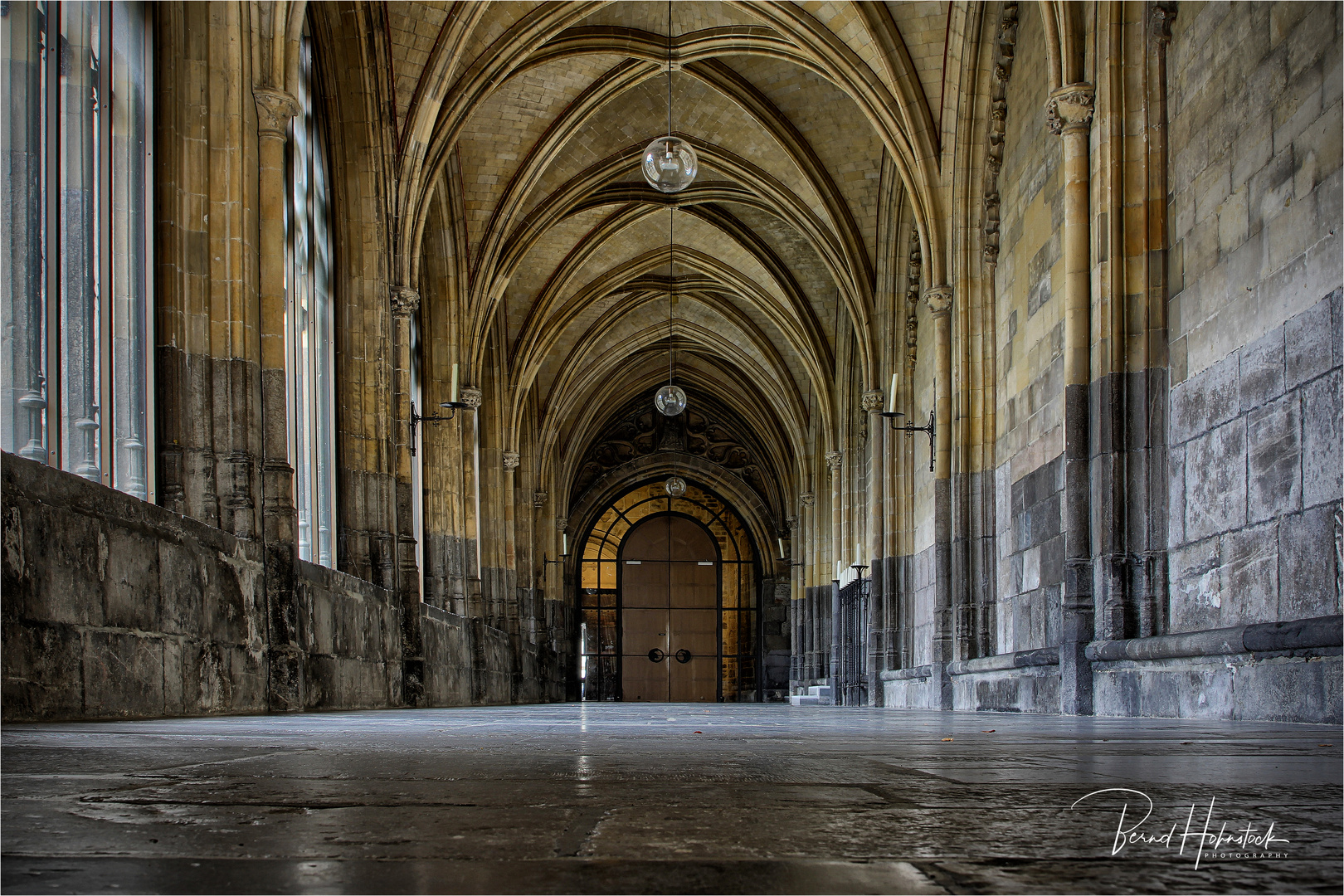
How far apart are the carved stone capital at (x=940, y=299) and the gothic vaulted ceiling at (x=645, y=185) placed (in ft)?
3.14

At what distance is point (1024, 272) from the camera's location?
12.6 m

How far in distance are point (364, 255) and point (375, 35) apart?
2.47m

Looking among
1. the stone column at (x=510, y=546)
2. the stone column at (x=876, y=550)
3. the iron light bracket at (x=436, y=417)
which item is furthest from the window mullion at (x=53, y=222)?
the stone column at (x=510, y=546)

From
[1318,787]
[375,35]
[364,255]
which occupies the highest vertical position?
[375,35]

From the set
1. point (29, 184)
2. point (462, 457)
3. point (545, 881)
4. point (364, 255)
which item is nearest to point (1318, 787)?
point (545, 881)

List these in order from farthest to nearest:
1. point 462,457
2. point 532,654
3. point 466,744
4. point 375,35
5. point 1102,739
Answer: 1. point 532,654
2. point 462,457
3. point 375,35
4. point 1102,739
5. point 466,744

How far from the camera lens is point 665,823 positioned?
1.42 m

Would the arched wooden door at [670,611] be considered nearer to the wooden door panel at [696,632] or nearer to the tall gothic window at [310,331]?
the wooden door panel at [696,632]

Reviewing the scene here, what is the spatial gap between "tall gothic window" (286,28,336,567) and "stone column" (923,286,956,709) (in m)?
6.92

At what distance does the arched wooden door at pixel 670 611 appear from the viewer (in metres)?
36.4

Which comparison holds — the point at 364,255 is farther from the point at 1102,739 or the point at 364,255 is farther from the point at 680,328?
the point at 680,328

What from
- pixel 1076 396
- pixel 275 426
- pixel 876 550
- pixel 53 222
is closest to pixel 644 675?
pixel 876 550

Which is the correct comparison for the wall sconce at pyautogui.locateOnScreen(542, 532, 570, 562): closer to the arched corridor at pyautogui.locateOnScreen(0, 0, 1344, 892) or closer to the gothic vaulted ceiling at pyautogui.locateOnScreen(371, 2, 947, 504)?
the gothic vaulted ceiling at pyautogui.locateOnScreen(371, 2, 947, 504)

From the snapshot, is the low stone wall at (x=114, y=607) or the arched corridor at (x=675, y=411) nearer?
the arched corridor at (x=675, y=411)
